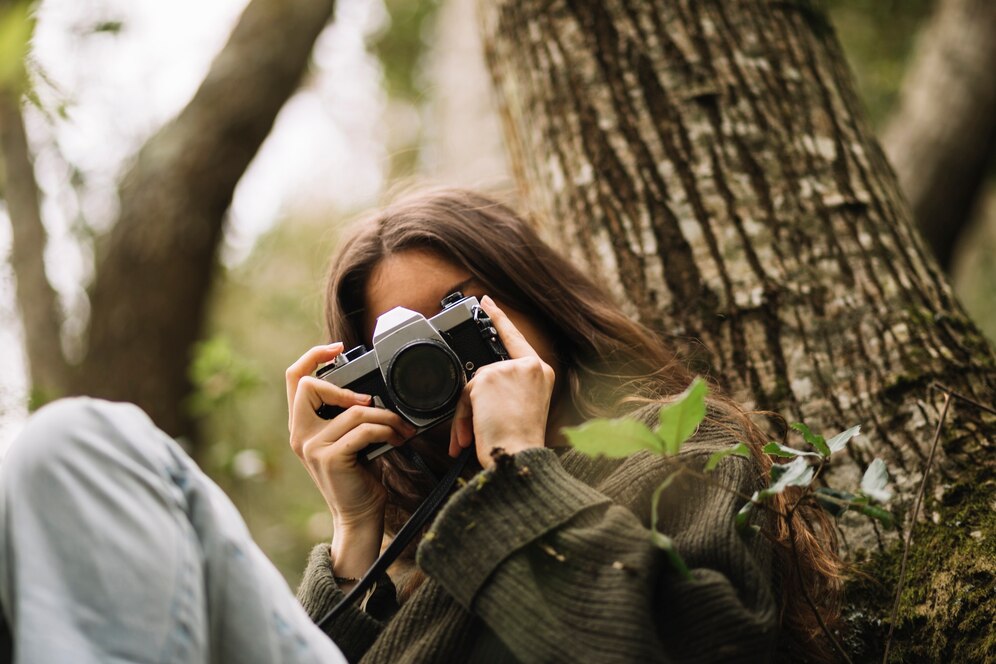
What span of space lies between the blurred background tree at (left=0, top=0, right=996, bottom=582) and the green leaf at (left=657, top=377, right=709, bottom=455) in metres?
1.48

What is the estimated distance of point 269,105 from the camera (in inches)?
139

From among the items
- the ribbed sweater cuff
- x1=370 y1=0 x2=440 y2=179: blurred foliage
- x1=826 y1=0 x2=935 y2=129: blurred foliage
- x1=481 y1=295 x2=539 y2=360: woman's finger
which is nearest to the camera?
the ribbed sweater cuff

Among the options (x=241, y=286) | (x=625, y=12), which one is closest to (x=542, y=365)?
(x=625, y=12)

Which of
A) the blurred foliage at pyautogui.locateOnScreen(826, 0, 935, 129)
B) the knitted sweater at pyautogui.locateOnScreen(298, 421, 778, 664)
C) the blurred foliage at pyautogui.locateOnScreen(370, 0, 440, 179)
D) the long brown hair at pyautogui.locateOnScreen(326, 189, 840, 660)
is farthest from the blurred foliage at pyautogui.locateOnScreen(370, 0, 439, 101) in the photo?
the knitted sweater at pyautogui.locateOnScreen(298, 421, 778, 664)

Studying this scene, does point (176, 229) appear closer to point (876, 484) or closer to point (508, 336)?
point (508, 336)

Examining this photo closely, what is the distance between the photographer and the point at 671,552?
1.02 metres

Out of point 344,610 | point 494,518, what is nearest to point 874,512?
point 494,518

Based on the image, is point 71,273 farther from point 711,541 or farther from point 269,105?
point 711,541

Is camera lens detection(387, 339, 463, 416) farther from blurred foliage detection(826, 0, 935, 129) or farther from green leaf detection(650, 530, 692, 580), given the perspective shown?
blurred foliage detection(826, 0, 935, 129)

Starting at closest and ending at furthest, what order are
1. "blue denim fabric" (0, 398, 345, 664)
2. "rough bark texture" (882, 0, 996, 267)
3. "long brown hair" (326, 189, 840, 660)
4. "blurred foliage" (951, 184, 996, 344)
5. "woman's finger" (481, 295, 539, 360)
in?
"blue denim fabric" (0, 398, 345, 664) → "woman's finger" (481, 295, 539, 360) → "long brown hair" (326, 189, 840, 660) → "rough bark texture" (882, 0, 996, 267) → "blurred foliage" (951, 184, 996, 344)

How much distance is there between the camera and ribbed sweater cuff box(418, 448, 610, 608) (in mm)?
1088

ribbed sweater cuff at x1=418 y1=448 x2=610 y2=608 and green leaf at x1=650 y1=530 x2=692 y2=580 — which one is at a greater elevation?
ribbed sweater cuff at x1=418 y1=448 x2=610 y2=608

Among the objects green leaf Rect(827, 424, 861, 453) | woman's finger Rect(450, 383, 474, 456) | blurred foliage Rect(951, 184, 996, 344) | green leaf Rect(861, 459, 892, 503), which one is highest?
woman's finger Rect(450, 383, 474, 456)

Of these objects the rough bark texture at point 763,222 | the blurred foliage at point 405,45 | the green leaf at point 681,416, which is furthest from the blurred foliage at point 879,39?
the green leaf at point 681,416
